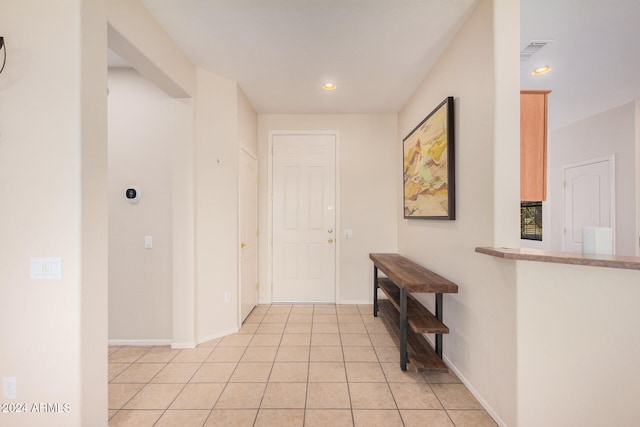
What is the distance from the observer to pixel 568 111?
12.0 feet

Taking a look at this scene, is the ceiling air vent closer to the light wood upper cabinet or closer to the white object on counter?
the light wood upper cabinet

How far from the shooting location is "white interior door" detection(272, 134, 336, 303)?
3.80 meters

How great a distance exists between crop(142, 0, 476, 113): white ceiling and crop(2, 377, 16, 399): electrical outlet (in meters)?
2.39

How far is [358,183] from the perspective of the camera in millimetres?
3801

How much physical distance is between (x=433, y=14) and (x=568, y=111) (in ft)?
10.6

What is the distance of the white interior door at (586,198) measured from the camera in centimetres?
357

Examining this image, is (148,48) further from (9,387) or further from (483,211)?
(483,211)

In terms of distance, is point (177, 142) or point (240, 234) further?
point (240, 234)

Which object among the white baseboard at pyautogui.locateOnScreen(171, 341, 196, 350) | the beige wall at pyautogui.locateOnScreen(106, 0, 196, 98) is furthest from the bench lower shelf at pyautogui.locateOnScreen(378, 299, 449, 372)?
the beige wall at pyautogui.locateOnScreen(106, 0, 196, 98)

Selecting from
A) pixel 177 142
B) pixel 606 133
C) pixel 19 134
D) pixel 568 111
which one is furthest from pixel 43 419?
pixel 606 133

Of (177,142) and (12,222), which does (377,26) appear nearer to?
(177,142)

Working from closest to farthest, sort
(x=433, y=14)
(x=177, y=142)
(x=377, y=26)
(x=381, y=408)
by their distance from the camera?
(x=381, y=408) → (x=433, y=14) → (x=377, y=26) → (x=177, y=142)

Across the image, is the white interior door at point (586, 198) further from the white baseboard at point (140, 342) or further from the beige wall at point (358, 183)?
the white baseboard at point (140, 342)

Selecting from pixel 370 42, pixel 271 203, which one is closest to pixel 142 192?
pixel 271 203
